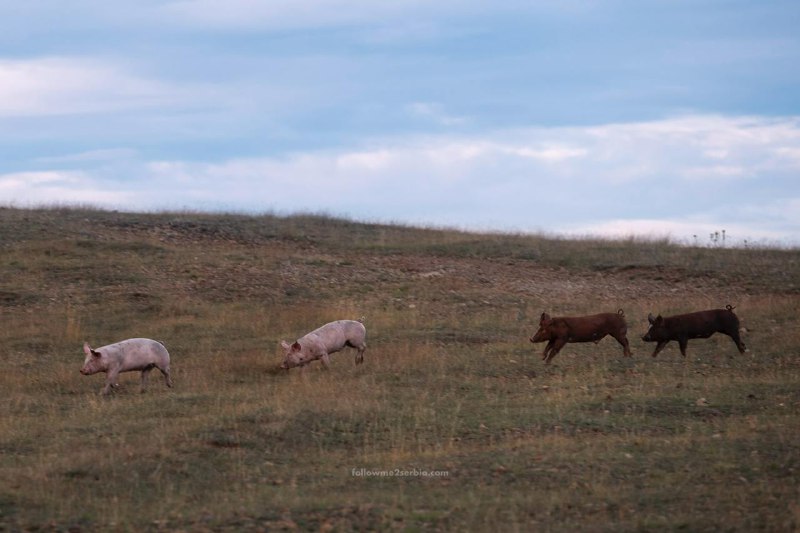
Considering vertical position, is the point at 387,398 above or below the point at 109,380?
above

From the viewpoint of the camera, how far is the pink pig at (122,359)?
14.4 meters

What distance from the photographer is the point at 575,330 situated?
645 inches

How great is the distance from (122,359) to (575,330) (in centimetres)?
684

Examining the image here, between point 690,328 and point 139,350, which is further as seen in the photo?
point 690,328

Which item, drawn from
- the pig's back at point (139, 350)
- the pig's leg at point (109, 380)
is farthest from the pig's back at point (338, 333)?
the pig's leg at point (109, 380)

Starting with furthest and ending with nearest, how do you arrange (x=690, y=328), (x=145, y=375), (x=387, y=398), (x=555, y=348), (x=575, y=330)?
(x=690, y=328) < (x=575, y=330) < (x=555, y=348) < (x=145, y=375) < (x=387, y=398)

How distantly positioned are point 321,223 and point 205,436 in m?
23.3

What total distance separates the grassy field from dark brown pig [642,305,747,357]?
38 centimetres

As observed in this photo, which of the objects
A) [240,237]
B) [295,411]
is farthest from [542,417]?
[240,237]

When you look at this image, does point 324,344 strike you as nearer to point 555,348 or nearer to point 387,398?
point 387,398

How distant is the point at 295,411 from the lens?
1198 cm

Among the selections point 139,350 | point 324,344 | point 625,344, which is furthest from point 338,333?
point 625,344

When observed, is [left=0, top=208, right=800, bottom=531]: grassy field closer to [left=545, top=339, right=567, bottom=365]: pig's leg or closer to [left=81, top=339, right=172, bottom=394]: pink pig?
[left=545, top=339, right=567, bottom=365]: pig's leg

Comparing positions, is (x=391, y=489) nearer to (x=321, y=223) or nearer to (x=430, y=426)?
(x=430, y=426)
